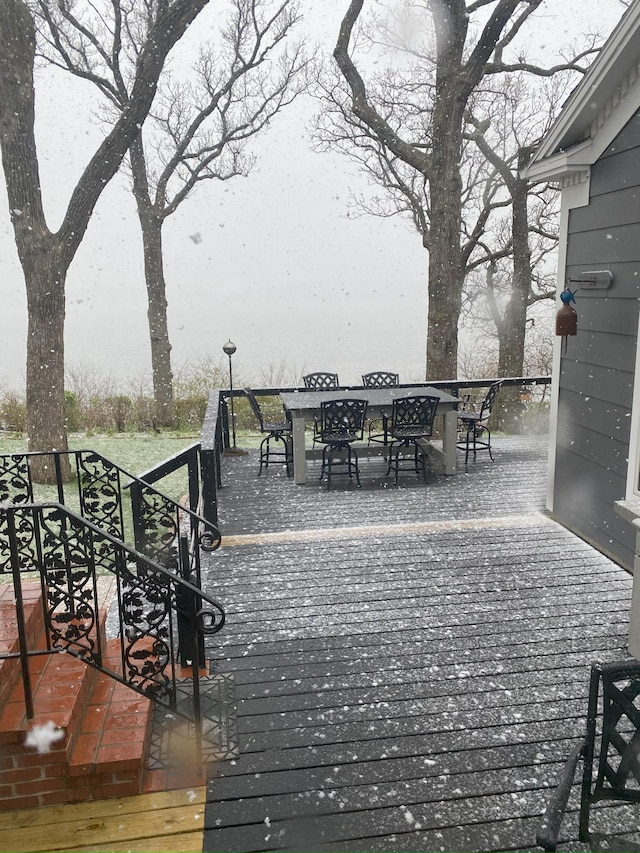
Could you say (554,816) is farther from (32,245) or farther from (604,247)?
(32,245)

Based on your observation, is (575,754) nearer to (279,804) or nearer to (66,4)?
(279,804)

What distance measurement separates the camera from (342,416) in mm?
6344

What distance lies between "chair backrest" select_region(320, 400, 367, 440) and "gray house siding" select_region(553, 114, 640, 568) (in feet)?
6.27

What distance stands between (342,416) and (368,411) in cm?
40

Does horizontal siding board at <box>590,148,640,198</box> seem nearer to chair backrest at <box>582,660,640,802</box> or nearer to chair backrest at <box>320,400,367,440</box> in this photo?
chair backrest at <box>320,400,367,440</box>

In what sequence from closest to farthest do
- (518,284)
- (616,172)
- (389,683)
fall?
(389,683), (616,172), (518,284)

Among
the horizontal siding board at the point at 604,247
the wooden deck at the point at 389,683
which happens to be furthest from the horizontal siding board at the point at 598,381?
the wooden deck at the point at 389,683

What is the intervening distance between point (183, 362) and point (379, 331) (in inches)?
450

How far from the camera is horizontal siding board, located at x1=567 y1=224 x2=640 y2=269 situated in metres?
4.13

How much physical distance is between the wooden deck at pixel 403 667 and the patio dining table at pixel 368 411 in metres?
1.02

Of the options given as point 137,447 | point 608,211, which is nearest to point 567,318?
point 608,211

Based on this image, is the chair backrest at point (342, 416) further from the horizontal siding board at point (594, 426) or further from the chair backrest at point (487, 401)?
the horizontal siding board at point (594, 426)

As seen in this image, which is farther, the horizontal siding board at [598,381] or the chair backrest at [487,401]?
the chair backrest at [487,401]

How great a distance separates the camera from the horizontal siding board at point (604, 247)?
4.13m
